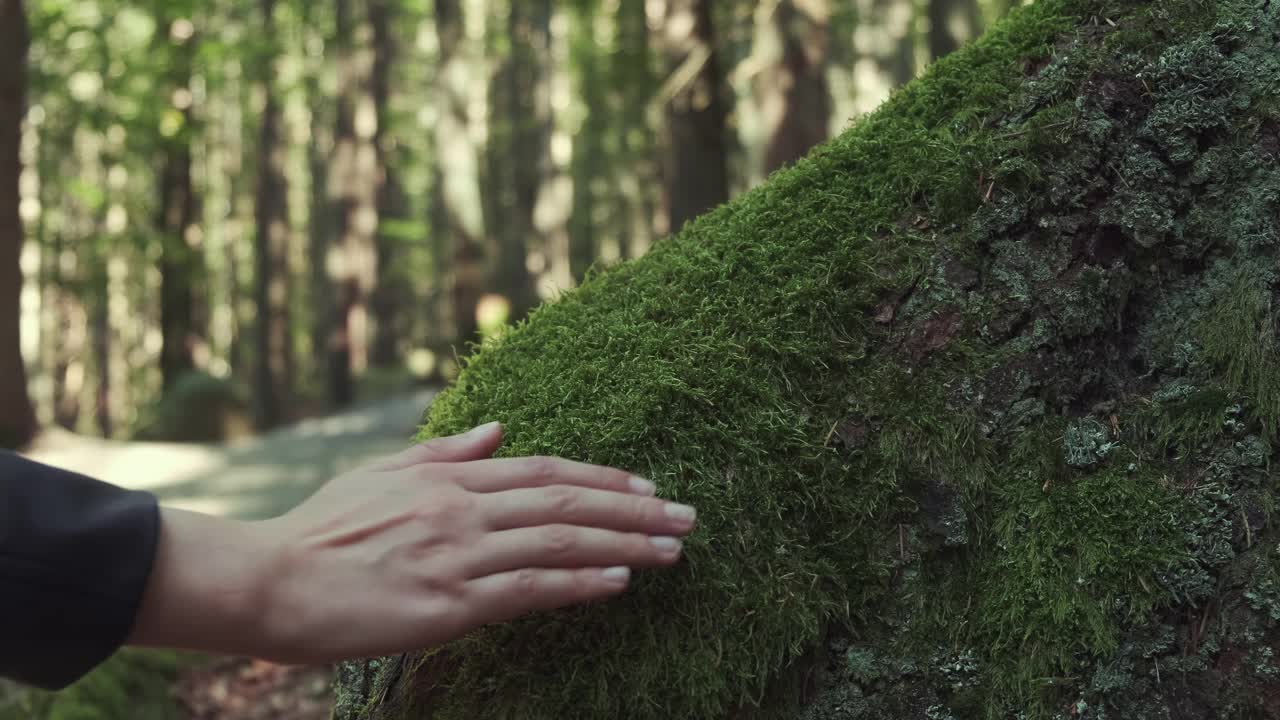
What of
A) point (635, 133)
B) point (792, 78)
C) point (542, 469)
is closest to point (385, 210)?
point (635, 133)

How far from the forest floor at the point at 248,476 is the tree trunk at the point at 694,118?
4.58 m

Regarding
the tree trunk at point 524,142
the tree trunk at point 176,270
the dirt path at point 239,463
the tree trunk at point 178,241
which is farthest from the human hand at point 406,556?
the tree trunk at point 176,270

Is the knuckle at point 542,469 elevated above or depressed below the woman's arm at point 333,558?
above

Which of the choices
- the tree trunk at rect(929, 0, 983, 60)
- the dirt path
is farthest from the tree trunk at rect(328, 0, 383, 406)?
the tree trunk at rect(929, 0, 983, 60)

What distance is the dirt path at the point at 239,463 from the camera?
346 inches

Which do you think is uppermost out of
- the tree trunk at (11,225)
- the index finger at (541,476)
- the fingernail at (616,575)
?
the tree trunk at (11,225)

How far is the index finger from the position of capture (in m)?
1.57

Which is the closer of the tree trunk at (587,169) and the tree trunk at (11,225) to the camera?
the tree trunk at (11,225)

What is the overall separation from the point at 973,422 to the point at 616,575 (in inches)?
30.7

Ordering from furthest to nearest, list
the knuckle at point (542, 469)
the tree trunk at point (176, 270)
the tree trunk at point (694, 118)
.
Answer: the tree trunk at point (176, 270) → the tree trunk at point (694, 118) → the knuckle at point (542, 469)

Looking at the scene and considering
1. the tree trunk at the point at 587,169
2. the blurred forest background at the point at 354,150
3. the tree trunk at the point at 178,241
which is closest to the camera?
the blurred forest background at the point at 354,150

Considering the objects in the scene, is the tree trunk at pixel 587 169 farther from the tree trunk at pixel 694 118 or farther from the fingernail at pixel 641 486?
the fingernail at pixel 641 486

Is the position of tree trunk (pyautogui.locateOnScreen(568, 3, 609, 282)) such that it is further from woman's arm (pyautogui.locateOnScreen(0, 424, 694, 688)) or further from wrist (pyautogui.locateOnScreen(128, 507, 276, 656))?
wrist (pyautogui.locateOnScreen(128, 507, 276, 656))

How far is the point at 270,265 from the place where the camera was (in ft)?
62.1
